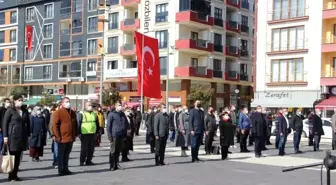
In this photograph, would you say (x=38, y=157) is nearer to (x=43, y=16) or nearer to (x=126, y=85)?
(x=126, y=85)

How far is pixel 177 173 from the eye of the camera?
13.1 metres

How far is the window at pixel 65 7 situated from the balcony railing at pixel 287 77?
30.6 m

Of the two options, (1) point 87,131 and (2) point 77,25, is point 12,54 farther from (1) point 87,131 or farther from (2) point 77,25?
(1) point 87,131

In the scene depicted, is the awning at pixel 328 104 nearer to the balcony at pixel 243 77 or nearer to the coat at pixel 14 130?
the balcony at pixel 243 77

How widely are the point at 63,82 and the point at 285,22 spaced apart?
31.9 meters

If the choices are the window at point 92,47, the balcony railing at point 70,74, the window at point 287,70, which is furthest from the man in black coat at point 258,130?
the balcony railing at point 70,74

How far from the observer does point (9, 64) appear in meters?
71.5

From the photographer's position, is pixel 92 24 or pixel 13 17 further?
pixel 13 17

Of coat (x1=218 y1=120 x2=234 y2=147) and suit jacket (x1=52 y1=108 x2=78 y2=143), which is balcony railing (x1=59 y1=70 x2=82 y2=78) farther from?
suit jacket (x1=52 y1=108 x2=78 y2=143)

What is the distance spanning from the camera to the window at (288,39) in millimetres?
42812

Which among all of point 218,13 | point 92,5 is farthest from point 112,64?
point 218,13

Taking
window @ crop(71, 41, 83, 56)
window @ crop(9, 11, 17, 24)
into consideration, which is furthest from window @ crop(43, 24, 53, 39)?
window @ crop(9, 11, 17, 24)

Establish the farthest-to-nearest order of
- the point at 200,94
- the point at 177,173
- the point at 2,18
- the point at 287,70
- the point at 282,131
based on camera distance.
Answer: the point at 2,18
the point at 200,94
the point at 287,70
the point at 282,131
the point at 177,173

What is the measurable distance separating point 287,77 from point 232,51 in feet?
51.1
